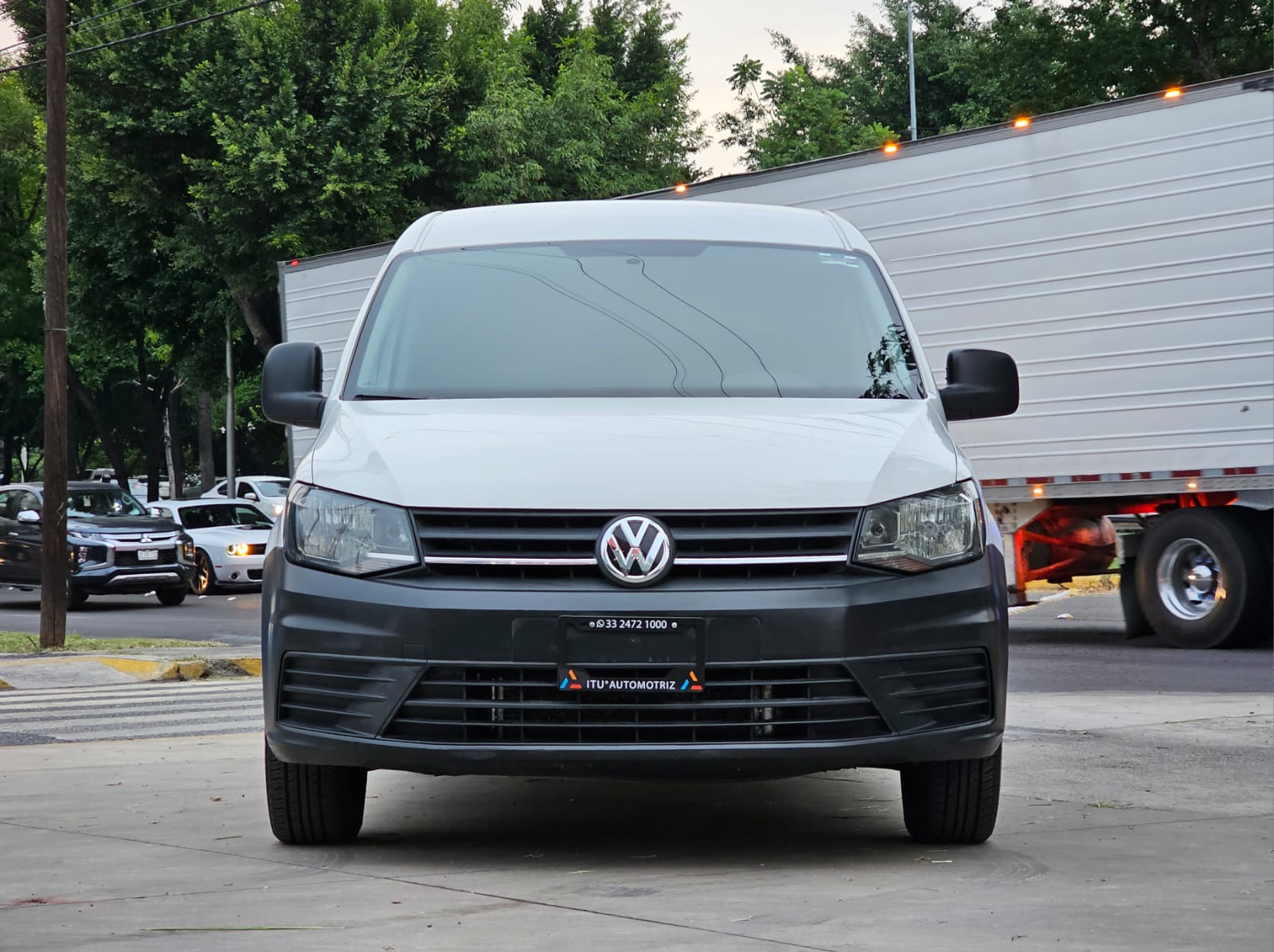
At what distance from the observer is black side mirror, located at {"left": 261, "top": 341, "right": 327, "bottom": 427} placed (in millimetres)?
6148

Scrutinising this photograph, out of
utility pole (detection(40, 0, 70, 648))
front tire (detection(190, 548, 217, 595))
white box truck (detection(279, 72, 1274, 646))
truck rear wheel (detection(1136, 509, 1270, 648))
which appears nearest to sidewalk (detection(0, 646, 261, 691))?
utility pole (detection(40, 0, 70, 648))

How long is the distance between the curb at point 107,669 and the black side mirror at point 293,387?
7.19m

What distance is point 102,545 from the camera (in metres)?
24.1

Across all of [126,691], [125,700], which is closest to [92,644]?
[126,691]

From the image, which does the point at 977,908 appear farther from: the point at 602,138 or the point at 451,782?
the point at 602,138

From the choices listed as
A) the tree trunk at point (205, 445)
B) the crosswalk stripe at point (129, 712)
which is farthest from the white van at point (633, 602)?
the tree trunk at point (205, 445)

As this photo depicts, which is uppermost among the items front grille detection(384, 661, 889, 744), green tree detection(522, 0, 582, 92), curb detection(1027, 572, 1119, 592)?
green tree detection(522, 0, 582, 92)

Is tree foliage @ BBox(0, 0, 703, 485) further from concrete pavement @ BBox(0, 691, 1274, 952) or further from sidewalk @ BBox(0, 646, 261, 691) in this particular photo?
concrete pavement @ BBox(0, 691, 1274, 952)

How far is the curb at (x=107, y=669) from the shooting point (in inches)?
511

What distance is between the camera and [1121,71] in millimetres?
33938

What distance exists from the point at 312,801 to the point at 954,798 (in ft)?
6.23

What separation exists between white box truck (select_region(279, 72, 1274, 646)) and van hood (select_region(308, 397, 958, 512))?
890 cm

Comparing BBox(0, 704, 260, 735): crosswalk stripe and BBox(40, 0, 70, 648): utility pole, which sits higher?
BBox(40, 0, 70, 648): utility pole

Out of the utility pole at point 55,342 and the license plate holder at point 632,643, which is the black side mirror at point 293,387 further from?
the utility pole at point 55,342
